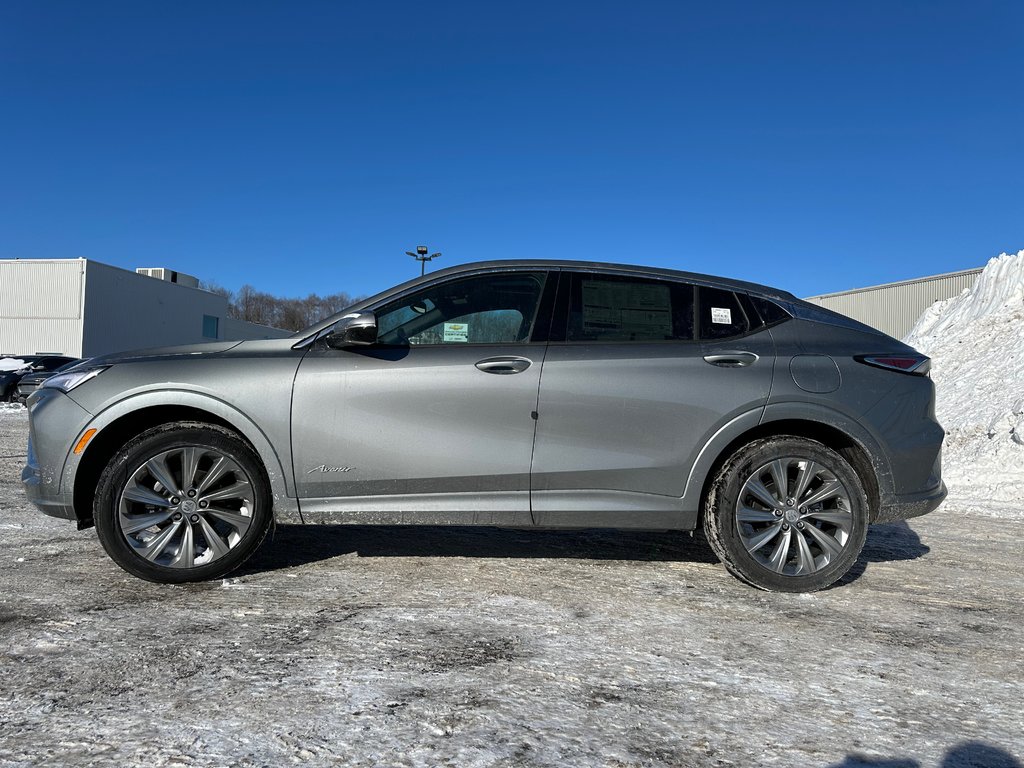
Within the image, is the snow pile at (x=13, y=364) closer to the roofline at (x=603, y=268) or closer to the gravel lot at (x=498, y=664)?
the gravel lot at (x=498, y=664)

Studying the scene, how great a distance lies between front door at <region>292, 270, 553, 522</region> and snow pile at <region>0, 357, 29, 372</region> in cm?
2201

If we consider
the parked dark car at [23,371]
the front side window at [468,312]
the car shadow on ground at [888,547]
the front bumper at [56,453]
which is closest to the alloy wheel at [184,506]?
the front bumper at [56,453]

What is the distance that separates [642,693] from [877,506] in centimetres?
215

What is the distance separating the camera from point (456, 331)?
4059 mm

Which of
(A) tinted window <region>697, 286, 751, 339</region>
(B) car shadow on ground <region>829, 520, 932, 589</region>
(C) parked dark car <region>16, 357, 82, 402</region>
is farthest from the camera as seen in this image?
(C) parked dark car <region>16, 357, 82, 402</region>

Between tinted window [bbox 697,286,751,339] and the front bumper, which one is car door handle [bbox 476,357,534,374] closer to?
tinted window [bbox 697,286,751,339]

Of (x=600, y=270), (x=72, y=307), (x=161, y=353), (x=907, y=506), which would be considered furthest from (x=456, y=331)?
(x=72, y=307)

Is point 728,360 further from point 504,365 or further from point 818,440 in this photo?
point 504,365

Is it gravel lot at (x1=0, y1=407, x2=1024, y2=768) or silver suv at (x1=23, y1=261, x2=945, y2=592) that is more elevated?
silver suv at (x1=23, y1=261, x2=945, y2=592)

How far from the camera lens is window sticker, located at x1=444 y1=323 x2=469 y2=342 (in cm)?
405

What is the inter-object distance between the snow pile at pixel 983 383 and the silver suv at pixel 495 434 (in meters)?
4.44

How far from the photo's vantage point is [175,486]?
3.81 meters

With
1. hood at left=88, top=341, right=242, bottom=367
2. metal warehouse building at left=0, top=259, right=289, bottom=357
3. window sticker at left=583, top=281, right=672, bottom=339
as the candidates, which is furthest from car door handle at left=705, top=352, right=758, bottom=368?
metal warehouse building at left=0, top=259, right=289, bottom=357

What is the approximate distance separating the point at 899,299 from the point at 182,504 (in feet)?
89.5
